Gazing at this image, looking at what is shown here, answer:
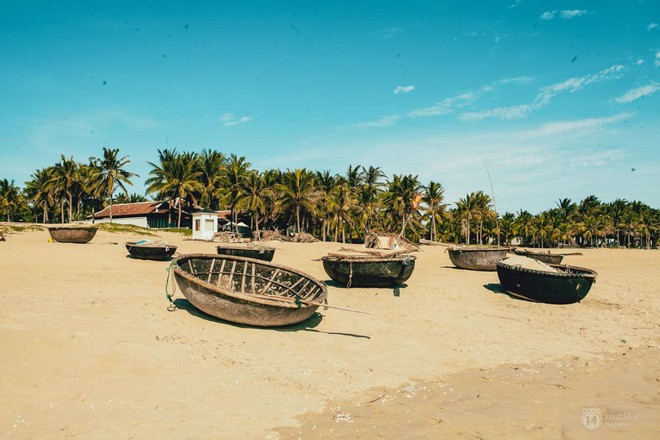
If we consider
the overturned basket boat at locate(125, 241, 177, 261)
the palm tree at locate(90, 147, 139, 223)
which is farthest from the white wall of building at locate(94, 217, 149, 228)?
the overturned basket boat at locate(125, 241, 177, 261)

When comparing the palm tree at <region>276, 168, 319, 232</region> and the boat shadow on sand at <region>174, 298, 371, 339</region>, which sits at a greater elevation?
the palm tree at <region>276, 168, 319, 232</region>

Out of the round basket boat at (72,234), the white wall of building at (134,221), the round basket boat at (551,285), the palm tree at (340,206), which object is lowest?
the round basket boat at (551,285)

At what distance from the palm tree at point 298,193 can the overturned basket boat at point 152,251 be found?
2794 centimetres

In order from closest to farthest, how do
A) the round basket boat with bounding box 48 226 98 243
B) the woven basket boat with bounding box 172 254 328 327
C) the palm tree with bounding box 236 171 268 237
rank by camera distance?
the woven basket boat with bounding box 172 254 328 327 → the round basket boat with bounding box 48 226 98 243 → the palm tree with bounding box 236 171 268 237

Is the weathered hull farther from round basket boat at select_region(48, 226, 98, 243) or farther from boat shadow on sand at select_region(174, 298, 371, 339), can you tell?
round basket boat at select_region(48, 226, 98, 243)

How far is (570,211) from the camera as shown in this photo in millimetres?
82188

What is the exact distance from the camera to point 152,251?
16938 mm

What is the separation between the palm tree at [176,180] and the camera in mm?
47372

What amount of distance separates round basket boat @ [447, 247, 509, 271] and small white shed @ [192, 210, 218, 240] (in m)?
24.0

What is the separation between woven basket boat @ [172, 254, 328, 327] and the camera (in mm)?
7887

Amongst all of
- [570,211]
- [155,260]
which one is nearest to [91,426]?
[155,260]

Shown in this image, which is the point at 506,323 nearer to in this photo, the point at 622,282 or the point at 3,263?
the point at 622,282

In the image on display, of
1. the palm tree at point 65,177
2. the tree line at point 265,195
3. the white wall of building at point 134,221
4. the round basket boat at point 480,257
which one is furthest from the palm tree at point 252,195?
the round basket boat at point 480,257

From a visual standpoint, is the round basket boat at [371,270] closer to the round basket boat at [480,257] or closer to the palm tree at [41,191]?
the round basket boat at [480,257]
